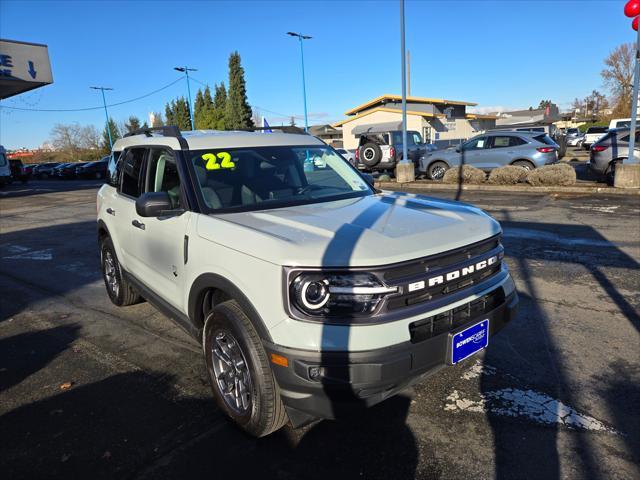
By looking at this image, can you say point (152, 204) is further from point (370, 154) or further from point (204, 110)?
point (204, 110)

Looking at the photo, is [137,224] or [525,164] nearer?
[137,224]

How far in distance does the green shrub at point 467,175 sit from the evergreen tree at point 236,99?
160 feet

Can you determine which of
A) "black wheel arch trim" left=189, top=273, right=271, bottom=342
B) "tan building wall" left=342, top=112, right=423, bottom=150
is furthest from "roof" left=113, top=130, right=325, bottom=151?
"tan building wall" left=342, top=112, right=423, bottom=150

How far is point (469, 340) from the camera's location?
8.69 ft

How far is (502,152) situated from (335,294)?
1436 cm

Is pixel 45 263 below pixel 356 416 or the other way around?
the other way around

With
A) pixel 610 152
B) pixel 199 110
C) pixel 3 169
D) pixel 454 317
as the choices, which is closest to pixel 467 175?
pixel 610 152

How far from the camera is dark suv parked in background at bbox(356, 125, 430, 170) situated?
19.7 m

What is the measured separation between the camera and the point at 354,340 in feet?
7.53

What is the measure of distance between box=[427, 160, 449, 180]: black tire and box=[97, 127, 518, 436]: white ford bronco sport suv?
1379 centimetres

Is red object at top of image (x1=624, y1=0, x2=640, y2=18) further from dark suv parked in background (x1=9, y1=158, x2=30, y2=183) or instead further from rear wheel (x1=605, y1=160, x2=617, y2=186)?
dark suv parked in background (x1=9, y1=158, x2=30, y2=183)

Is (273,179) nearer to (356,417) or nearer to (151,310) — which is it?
(356,417)

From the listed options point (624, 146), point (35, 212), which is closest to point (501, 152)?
point (624, 146)

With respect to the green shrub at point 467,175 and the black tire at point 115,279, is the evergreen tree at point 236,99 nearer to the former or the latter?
the green shrub at point 467,175
